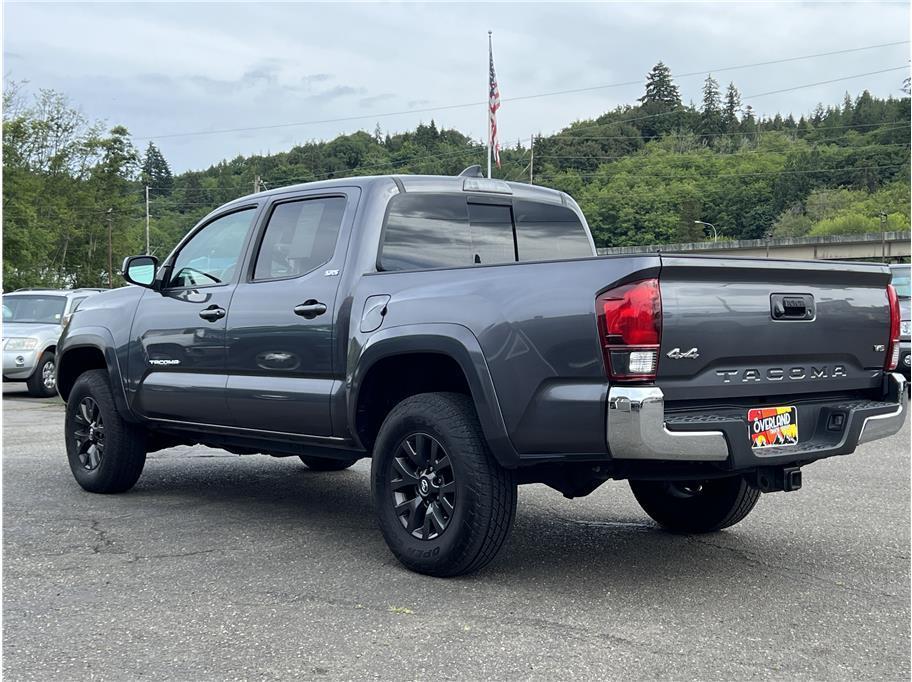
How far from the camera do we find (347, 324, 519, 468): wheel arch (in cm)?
458

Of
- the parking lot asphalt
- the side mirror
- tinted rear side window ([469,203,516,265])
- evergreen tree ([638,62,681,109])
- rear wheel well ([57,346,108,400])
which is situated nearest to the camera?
the parking lot asphalt

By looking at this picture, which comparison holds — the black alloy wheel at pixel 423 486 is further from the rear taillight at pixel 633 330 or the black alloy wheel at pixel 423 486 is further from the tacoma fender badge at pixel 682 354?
the tacoma fender badge at pixel 682 354

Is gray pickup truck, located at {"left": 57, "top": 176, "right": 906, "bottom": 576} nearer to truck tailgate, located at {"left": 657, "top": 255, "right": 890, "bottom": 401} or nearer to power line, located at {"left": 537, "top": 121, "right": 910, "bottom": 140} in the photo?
truck tailgate, located at {"left": 657, "top": 255, "right": 890, "bottom": 401}

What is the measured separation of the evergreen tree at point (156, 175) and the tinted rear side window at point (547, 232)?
71.7 m

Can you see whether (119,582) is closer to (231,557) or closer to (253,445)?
(231,557)

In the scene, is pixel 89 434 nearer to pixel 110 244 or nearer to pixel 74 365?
pixel 74 365

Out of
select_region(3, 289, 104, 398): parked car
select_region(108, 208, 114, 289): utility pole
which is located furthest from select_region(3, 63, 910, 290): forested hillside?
select_region(3, 289, 104, 398): parked car

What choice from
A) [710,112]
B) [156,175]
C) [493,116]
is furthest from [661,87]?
[493,116]

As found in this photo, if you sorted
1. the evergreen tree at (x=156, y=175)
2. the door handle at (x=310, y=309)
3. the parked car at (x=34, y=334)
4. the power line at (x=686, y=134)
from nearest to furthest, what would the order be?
the door handle at (x=310, y=309) → the parked car at (x=34, y=334) → the evergreen tree at (x=156, y=175) → the power line at (x=686, y=134)

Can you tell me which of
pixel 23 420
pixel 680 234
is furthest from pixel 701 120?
pixel 23 420

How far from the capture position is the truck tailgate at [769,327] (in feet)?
13.9

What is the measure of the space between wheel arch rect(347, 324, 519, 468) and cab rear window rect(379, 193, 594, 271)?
0.55 m

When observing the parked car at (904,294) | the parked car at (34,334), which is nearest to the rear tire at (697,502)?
the parked car at (904,294)

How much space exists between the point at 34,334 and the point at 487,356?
12.6 meters
